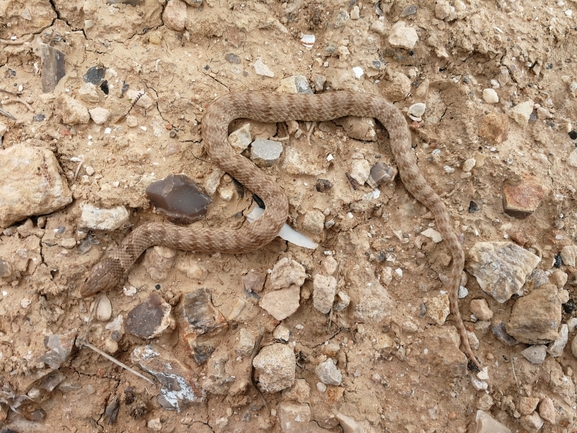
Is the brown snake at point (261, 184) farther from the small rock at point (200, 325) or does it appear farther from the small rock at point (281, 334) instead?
the small rock at point (281, 334)

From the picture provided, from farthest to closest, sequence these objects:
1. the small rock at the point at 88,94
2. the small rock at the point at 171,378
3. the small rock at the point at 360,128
→ the small rock at the point at 360,128, the small rock at the point at 88,94, the small rock at the point at 171,378

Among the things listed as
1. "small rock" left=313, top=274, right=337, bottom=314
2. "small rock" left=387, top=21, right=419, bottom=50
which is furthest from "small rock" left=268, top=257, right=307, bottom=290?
"small rock" left=387, top=21, right=419, bottom=50

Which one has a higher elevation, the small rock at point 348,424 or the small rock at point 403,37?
the small rock at point 403,37

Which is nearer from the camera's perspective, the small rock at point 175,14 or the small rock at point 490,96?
the small rock at point 175,14

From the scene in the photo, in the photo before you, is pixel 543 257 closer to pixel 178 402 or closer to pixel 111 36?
pixel 178 402

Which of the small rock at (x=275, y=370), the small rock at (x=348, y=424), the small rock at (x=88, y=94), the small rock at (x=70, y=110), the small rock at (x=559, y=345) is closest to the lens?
the small rock at (x=348, y=424)

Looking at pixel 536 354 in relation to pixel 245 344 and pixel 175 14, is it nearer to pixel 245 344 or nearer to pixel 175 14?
pixel 245 344

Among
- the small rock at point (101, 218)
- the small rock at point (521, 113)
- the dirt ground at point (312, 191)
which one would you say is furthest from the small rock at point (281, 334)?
the small rock at point (521, 113)
